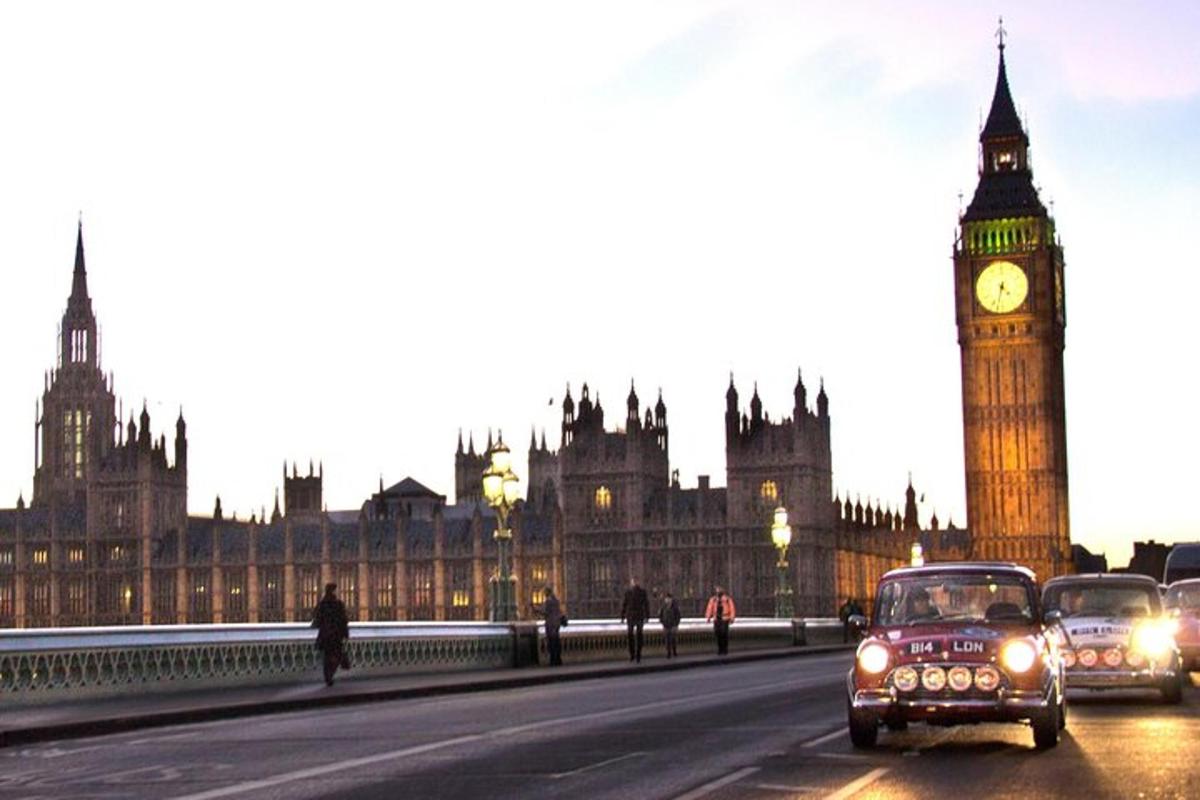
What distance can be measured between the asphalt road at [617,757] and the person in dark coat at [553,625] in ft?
49.5

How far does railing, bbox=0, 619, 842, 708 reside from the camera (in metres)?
26.9

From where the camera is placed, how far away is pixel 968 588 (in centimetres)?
1878

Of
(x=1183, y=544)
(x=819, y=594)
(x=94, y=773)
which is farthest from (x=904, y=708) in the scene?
(x=819, y=594)

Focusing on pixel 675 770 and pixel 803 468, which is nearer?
pixel 675 770

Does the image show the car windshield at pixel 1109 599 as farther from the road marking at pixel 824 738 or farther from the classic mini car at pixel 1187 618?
the classic mini car at pixel 1187 618

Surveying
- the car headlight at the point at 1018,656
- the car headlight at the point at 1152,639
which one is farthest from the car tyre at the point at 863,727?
the car headlight at the point at 1152,639

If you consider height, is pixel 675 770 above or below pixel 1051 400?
below

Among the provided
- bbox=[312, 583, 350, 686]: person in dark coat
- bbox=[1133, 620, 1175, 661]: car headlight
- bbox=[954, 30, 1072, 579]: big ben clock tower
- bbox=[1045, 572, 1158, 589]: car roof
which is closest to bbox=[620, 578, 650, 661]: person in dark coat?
bbox=[312, 583, 350, 686]: person in dark coat

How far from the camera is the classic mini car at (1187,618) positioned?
3438 centimetres

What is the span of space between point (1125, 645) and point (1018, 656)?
762 cm

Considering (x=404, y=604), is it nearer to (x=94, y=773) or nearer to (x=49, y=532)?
(x=49, y=532)

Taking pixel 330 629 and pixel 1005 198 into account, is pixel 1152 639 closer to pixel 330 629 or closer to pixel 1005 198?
pixel 330 629

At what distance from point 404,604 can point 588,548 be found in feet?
43.0

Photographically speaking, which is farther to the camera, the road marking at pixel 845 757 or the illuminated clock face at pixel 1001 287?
the illuminated clock face at pixel 1001 287
